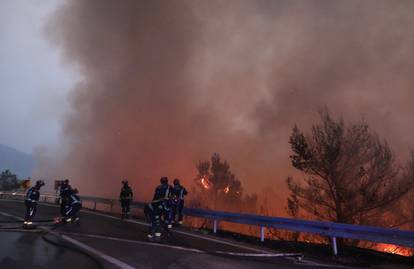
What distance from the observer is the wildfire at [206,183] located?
5341 centimetres

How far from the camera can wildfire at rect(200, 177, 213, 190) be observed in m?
53.4

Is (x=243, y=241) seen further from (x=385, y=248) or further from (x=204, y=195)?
(x=204, y=195)

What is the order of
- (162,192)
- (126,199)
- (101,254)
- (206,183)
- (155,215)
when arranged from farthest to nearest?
(206,183), (126,199), (162,192), (155,215), (101,254)

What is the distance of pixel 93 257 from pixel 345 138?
722 inches

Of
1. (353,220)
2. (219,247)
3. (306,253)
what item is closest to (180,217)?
(219,247)

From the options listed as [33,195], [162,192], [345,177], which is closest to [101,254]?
[162,192]

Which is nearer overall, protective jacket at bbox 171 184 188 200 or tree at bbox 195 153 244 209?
protective jacket at bbox 171 184 188 200

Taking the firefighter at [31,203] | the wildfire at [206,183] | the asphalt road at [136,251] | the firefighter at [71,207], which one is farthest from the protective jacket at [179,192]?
the wildfire at [206,183]

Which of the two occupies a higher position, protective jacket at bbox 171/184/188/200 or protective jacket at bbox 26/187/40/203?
protective jacket at bbox 171/184/188/200

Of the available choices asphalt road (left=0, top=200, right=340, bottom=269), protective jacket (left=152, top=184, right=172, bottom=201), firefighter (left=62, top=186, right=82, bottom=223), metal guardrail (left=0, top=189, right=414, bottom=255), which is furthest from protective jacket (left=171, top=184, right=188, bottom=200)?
firefighter (left=62, top=186, right=82, bottom=223)

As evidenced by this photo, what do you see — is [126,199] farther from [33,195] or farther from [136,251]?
[136,251]

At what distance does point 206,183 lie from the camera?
53781 millimetres

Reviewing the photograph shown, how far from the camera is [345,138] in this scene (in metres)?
21.8

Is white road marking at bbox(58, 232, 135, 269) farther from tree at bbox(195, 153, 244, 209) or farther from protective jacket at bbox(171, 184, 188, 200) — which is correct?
tree at bbox(195, 153, 244, 209)
